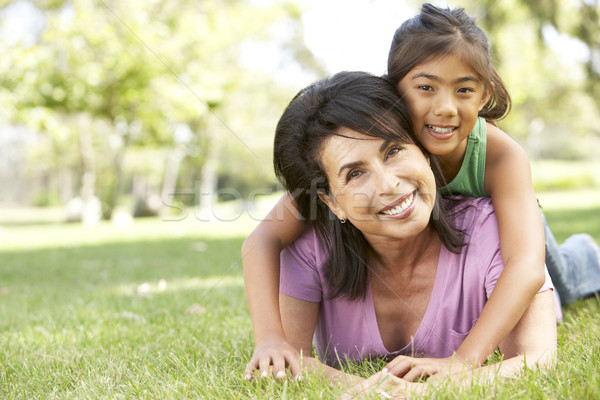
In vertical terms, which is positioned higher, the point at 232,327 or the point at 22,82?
the point at 22,82

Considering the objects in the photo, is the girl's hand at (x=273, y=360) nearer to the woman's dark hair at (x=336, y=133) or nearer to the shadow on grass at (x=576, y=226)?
the woman's dark hair at (x=336, y=133)

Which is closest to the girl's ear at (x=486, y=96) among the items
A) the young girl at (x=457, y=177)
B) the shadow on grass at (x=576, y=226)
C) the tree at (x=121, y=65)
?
the young girl at (x=457, y=177)

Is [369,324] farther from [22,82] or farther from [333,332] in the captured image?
[22,82]

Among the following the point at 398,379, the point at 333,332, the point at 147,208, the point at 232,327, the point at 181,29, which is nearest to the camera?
→ the point at 398,379

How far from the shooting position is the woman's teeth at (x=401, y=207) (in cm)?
207

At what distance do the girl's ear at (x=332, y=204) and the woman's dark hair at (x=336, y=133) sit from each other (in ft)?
0.08

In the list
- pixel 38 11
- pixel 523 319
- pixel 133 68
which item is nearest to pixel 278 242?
pixel 523 319

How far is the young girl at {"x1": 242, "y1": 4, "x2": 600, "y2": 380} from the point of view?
203 cm

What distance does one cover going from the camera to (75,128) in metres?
21.2

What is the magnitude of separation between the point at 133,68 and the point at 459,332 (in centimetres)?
1377

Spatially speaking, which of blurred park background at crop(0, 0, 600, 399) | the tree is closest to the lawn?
blurred park background at crop(0, 0, 600, 399)

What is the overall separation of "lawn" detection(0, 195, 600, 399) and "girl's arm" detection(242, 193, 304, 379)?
3.7 inches

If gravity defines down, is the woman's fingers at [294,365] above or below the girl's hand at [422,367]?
below

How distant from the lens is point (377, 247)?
2.42 m
